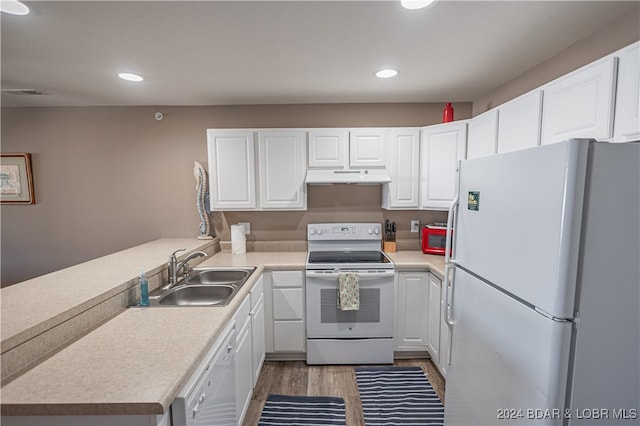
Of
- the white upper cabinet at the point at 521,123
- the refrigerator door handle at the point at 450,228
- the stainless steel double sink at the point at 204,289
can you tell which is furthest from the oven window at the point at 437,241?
the stainless steel double sink at the point at 204,289

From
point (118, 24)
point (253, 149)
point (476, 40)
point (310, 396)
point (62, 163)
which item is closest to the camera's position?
point (118, 24)

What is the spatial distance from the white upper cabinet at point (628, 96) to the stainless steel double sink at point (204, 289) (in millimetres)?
2040

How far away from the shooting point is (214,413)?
1350mm

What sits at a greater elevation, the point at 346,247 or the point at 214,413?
the point at 346,247

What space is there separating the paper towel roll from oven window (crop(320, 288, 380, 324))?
98 cm

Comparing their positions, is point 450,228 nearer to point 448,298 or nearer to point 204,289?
point 448,298

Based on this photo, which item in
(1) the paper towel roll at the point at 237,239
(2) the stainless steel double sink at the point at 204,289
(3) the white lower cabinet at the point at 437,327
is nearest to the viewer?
(2) the stainless steel double sink at the point at 204,289

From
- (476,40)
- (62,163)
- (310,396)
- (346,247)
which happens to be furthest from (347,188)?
(62,163)

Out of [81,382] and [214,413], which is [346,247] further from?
[81,382]

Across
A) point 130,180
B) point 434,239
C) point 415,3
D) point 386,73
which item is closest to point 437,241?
point 434,239

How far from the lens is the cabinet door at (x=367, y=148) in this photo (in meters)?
2.82

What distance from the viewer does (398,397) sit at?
7.34ft

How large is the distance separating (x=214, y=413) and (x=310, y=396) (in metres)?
1.11

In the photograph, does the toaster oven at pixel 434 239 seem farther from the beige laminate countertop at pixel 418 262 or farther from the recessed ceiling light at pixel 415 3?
the recessed ceiling light at pixel 415 3
